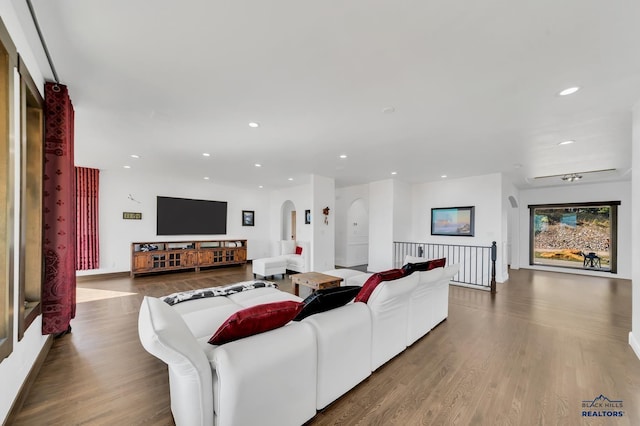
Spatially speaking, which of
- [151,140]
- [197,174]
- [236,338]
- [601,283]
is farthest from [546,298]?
[197,174]

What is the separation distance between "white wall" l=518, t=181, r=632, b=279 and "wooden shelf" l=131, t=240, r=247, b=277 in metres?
8.94

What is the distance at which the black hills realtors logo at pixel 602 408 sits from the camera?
190 centimetres

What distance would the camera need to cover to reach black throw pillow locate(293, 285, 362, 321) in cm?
195

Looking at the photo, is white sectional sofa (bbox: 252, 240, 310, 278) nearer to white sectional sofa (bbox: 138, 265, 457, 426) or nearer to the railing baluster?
the railing baluster

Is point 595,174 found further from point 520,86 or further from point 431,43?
point 431,43

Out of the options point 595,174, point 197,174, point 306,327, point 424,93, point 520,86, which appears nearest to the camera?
point 306,327

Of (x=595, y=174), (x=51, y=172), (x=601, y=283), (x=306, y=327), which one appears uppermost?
(x=595, y=174)

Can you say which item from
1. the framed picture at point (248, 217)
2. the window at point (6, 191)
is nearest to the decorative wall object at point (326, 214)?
the framed picture at point (248, 217)

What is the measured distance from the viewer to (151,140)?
4.10 m

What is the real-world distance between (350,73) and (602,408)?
130 inches

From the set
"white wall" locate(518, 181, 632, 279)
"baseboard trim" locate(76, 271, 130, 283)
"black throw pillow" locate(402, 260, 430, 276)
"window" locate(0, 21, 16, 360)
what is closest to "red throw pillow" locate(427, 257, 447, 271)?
"black throw pillow" locate(402, 260, 430, 276)

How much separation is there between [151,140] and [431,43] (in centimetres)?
416

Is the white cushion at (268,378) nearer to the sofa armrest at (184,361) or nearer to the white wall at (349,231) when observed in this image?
the sofa armrest at (184,361)

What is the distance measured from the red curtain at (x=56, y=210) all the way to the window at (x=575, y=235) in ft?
35.4
